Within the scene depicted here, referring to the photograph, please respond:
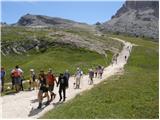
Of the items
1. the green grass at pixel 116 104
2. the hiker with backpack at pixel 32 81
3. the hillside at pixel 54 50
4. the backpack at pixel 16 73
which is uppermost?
the hillside at pixel 54 50

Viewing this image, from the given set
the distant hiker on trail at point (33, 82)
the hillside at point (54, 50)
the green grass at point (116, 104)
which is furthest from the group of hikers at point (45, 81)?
the hillside at point (54, 50)

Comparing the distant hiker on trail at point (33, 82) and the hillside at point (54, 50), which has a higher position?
the hillside at point (54, 50)

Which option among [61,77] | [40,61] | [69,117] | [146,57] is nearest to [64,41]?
[146,57]

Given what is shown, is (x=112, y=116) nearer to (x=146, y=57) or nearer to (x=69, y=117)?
(x=69, y=117)

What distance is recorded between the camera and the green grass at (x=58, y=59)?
247 ft

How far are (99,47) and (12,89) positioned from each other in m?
70.6

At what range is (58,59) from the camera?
88.8m

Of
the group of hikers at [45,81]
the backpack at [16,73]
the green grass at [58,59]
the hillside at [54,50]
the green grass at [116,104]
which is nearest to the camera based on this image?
the green grass at [116,104]

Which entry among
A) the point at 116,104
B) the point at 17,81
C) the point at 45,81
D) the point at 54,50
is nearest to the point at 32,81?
the point at 17,81

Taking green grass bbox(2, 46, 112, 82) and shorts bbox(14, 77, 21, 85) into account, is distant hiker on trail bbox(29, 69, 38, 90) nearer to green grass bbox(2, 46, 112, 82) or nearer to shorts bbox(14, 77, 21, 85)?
shorts bbox(14, 77, 21, 85)

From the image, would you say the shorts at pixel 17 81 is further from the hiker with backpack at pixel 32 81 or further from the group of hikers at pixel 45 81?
the hiker with backpack at pixel 32 81

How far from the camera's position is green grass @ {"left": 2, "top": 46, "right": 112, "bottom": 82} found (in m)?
75.4

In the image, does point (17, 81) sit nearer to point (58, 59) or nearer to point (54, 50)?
point (58, 59)

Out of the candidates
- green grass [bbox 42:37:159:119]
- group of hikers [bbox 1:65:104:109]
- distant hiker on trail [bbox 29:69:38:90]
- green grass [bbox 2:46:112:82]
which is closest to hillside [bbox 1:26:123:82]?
green grass [bbox 2:46:112:82]
